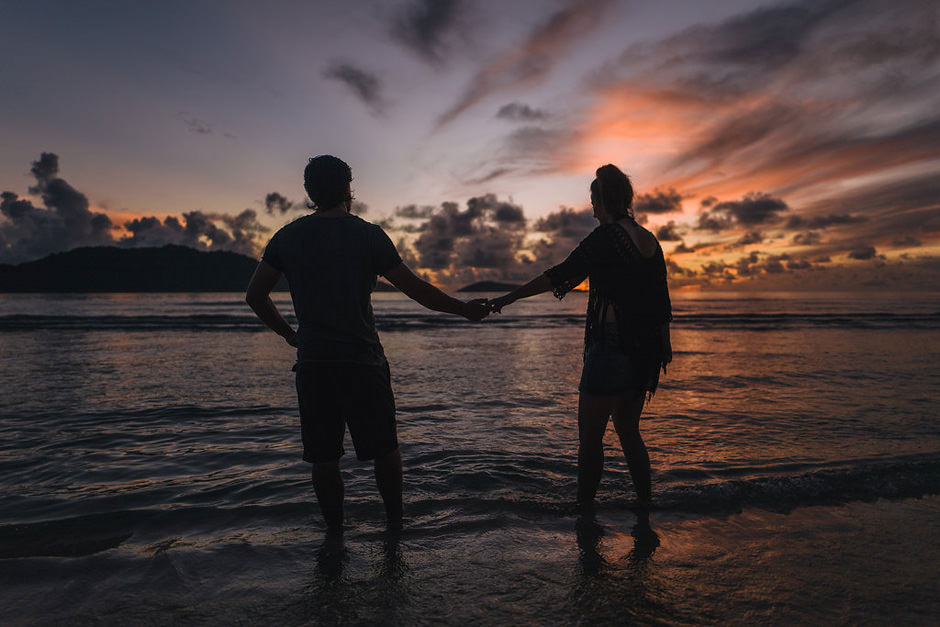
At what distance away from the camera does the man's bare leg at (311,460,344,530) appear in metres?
3.31

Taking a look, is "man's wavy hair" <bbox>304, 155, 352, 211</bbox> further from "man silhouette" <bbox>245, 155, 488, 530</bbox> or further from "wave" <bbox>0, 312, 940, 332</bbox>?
"wave" <bbox>0, 312, 940, 332</bbox>

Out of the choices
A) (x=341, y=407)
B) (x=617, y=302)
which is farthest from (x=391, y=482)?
(x=617, y=302)

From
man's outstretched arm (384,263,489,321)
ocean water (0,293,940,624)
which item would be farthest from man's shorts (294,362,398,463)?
ocean water (0,293,940,624)

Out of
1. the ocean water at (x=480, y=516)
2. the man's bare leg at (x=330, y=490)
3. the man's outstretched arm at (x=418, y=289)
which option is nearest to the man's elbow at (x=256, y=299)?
the man's outstretched arm at (x=418, y=289)

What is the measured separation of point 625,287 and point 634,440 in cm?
116

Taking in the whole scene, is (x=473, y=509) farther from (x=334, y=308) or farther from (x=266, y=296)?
(x=266, y=296)

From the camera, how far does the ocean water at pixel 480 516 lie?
2.70m

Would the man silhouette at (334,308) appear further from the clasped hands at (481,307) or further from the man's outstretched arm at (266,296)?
the clasped hands at (481,307)

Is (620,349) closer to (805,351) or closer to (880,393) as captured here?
(880,393)

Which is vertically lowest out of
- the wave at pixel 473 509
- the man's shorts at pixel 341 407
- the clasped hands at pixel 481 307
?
the wave at pixel 473 509

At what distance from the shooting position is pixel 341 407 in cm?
316

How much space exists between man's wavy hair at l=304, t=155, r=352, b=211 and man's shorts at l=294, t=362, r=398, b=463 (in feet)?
3.32

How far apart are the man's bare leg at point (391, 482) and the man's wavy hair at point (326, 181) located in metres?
1.67

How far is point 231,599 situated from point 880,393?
10506 mm
